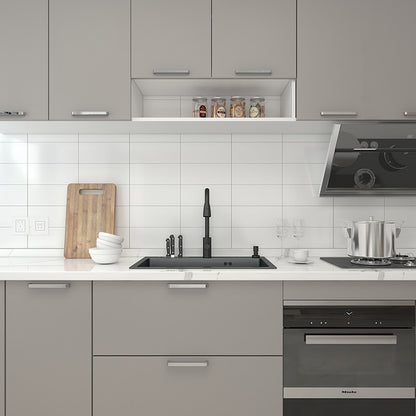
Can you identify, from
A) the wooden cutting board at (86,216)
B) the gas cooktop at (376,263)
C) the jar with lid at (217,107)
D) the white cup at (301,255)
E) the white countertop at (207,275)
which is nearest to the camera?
the white countertop at (207,275)

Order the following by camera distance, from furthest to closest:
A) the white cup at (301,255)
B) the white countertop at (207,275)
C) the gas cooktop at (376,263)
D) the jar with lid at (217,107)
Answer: the jar with lid at (217,107)
the white cup at (301,255)
the gas cooktop at (376,263)
the white countertop at (207,275)

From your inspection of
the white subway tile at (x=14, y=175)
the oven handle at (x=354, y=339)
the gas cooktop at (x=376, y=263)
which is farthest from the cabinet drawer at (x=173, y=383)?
the white subway tile at (x=14, y=175)

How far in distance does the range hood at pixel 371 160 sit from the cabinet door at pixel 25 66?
5.03 ft

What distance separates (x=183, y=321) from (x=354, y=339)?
76cm

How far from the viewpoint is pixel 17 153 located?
2.41m

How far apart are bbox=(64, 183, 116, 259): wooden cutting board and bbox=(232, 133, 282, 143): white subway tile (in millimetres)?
794

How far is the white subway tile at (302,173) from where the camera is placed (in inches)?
94.9

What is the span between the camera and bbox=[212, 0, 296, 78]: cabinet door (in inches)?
78.5

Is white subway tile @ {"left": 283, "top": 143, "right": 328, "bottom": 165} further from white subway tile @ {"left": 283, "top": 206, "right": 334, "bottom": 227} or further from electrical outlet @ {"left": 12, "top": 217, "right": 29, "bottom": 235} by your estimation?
electrical outlet @ {"left": 12, "top": 217, "right": 29, "bottom": 235}

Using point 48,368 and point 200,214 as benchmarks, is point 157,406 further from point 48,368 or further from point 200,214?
point 200,214

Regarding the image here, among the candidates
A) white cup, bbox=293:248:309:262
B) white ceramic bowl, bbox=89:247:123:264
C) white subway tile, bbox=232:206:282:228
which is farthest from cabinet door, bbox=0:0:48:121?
white cup, bbox=293:248:309:262

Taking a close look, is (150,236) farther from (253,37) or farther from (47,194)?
(253,37)

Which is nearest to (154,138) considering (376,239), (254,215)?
(254,215)

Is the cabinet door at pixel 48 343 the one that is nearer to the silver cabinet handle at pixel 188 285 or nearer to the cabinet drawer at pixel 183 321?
A: the cabinet drawer at pixel 183 321
